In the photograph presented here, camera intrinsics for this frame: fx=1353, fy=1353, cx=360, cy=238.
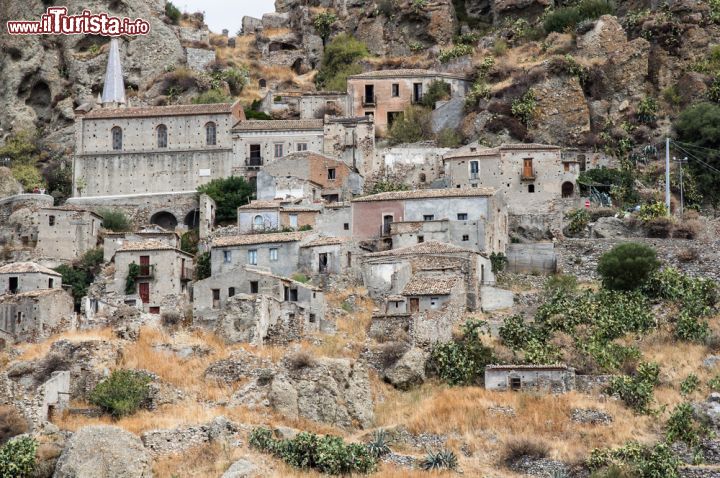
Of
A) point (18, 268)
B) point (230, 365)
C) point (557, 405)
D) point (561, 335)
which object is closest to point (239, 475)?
point (230, 365)

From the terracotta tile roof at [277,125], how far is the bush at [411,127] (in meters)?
4.64

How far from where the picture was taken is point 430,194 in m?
63.6

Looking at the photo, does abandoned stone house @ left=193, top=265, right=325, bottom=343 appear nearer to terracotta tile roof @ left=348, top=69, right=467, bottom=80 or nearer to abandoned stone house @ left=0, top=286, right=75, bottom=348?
abandoned stone house @ left=0, top=286, right=75, bottom=348

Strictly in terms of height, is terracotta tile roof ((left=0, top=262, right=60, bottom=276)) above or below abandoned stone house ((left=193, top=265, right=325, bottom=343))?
above

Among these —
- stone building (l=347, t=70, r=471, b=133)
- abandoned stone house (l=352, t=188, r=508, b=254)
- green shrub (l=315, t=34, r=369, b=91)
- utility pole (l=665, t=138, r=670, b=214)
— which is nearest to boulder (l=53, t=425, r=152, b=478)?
abandoned stone house (l=352, t=188, r=508, b=254)

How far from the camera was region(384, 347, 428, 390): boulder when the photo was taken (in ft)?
162

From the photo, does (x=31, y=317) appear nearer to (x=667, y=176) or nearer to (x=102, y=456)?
(x=102, y=456)

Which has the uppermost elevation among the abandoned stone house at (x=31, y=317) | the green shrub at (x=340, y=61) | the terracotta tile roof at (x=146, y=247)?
the green shrub at (x=340, y=61)

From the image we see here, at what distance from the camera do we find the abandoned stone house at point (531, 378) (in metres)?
48.0

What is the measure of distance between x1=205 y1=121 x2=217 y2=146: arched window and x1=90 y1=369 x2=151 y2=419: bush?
2947 centimetres

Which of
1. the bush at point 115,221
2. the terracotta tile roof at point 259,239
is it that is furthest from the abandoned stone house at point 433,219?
the bush at point 115,221

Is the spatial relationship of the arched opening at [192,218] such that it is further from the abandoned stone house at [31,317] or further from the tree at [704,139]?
the tree at [704,139]

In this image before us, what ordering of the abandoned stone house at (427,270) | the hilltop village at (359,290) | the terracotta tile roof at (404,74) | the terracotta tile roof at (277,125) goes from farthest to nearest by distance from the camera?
the terracotta tile roof at (404,74) < the terracotta tile roof at (277,125) < the abandoned stone house at (427,270) < the hilltop village at (359,290)

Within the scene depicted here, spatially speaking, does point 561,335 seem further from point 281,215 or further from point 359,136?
point 359,136
